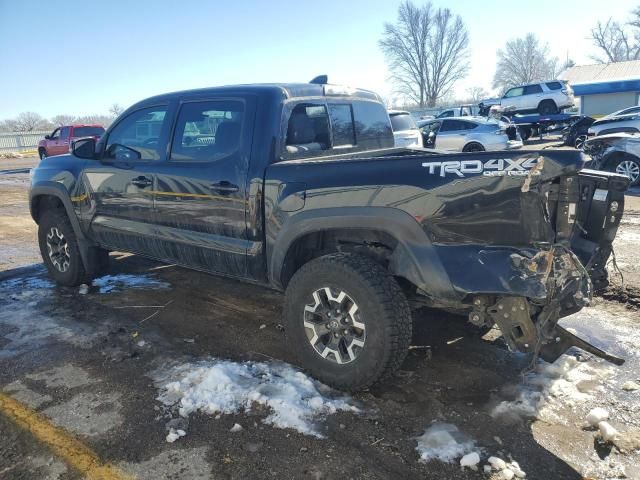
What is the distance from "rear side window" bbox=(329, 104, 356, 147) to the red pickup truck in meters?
20.9

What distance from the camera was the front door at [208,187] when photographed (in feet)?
12.4

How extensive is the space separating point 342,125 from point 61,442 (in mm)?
3035

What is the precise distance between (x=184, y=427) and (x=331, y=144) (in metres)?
2.40

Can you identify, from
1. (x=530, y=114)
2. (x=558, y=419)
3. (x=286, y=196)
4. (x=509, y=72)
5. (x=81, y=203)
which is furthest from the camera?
(x=509, y=72)

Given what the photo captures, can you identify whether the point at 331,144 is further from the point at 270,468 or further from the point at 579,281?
the point at 270,468

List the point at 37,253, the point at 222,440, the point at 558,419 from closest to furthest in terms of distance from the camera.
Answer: the point at 222,440 < the point at 558,419 < the point at 37,253

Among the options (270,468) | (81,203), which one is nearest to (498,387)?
(270,468)

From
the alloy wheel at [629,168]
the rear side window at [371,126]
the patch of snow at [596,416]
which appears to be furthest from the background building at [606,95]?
the patch of snow at [596,416]

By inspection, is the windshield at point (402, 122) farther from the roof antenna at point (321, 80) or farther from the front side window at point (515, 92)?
the front side window at point (515, 92)

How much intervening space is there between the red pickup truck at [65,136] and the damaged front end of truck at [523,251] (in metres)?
22.8

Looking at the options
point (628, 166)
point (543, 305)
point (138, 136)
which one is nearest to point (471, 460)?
point (543, 305)

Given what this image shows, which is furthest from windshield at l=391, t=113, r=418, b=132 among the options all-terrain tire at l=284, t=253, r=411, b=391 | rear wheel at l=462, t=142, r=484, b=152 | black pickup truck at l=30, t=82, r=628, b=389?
all-terrain tire at l=284, t=253, r=411, b=391

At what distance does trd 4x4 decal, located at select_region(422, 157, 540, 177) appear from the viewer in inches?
103

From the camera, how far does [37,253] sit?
23.7 ft
